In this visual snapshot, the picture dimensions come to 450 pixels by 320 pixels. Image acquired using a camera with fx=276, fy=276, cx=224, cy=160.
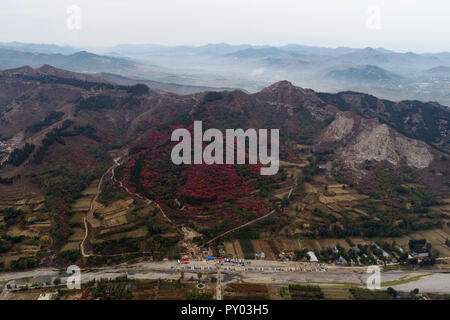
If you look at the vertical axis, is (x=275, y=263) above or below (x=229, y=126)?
below

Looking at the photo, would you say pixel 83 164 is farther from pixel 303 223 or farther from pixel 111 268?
pixel 303 223

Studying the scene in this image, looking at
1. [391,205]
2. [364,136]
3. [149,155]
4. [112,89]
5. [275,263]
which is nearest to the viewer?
[275,263]

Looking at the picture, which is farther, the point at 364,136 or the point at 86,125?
the point at 86,125

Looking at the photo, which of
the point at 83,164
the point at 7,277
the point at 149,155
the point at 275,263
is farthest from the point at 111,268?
the point at 83,164

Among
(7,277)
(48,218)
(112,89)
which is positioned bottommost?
(7,277)

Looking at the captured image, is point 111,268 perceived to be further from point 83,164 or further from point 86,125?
point 86,125

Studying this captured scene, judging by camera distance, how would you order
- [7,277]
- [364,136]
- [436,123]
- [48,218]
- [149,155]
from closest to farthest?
[7,277], [48,218], [149,155], [364,136], [436,123]
